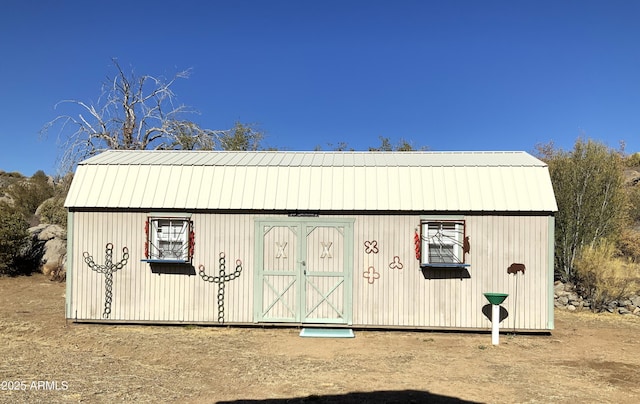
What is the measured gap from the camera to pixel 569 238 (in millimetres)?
12570

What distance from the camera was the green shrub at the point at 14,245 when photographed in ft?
46.8

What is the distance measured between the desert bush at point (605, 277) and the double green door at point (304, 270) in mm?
6824

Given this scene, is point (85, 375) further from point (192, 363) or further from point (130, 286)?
point (130, 286)

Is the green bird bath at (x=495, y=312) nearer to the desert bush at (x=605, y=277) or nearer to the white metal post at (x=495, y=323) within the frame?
the white metal post at (x=495, y=323)

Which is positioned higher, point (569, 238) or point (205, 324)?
point (569, 238)

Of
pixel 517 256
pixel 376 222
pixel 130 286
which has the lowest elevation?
pixel 130 286

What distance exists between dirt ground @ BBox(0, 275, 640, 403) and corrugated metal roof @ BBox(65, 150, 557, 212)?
261 centimetres

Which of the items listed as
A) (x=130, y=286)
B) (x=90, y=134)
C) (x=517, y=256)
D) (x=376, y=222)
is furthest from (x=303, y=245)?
(x=90, y=134)

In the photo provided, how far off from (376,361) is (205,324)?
391 centimetres

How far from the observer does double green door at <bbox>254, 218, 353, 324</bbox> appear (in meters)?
9.02

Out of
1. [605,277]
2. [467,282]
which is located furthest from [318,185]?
[605,277]

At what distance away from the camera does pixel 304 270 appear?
29.8 ft

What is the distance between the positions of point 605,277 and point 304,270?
7.81 metres

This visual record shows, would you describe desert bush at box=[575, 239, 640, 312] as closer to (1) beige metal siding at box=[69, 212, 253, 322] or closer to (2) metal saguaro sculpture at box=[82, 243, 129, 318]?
(1) beige metal siding at box=[69, 212, 253, 322]
